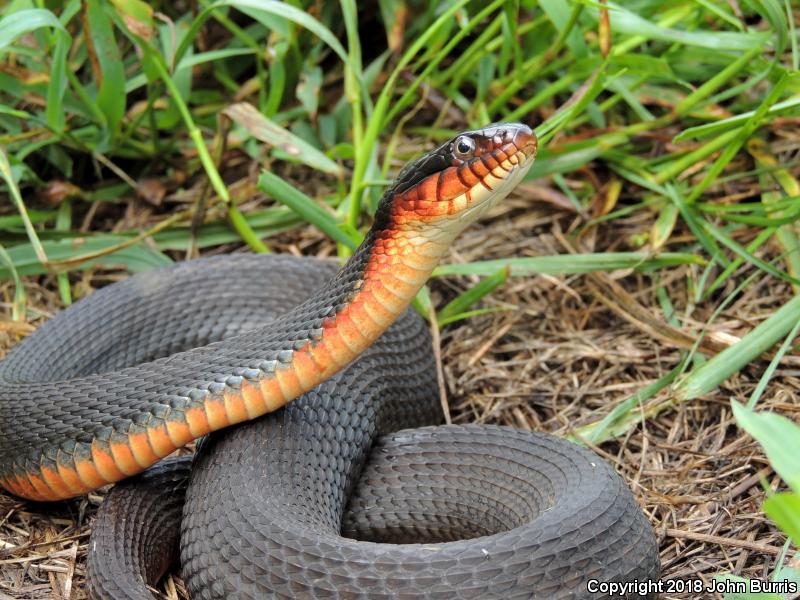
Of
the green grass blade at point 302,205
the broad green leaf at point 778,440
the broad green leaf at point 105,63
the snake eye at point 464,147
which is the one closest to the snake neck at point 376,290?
the snake eye at point 464,147

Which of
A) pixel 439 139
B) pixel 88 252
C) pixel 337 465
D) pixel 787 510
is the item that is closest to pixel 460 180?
pixel 337 465

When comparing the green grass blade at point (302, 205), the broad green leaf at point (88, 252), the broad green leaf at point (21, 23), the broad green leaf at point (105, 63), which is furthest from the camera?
the broad green leaf at point (88, 252)

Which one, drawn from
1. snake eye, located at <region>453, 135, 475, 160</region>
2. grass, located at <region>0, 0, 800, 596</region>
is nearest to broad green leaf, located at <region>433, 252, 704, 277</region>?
grass, located at <region>0, 0, 800, 596</region>

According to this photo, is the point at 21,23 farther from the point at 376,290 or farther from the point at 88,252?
the point at 376,290

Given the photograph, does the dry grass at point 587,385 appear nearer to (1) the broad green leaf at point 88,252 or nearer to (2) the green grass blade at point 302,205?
(1) the broad green leaf at point 88,252

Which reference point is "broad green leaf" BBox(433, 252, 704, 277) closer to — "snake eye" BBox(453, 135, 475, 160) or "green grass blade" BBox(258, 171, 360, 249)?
"green grass blade" BBox(258, 171, 360, 249)

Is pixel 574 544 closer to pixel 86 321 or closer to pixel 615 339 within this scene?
pixel 615 339

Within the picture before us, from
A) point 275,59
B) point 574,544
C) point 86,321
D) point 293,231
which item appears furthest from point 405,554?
point 275,59
